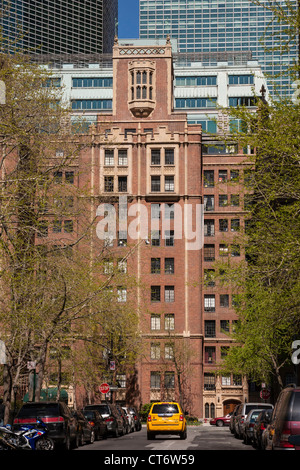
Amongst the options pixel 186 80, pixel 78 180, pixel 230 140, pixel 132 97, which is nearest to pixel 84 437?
pixel 230 140

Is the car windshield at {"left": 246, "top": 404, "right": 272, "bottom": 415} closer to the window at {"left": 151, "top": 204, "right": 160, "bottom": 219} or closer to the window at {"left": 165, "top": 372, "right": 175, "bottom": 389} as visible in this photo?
the window at {"left": 165, "top": 372, "right": 175, "bottom": 389}

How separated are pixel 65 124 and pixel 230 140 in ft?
25.3

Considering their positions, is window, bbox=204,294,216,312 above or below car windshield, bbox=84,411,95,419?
above

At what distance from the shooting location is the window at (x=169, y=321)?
251 feet

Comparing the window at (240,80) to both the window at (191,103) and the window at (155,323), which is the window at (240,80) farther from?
the window at (155,323)

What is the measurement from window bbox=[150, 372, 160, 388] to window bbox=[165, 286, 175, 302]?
7514 millimetres

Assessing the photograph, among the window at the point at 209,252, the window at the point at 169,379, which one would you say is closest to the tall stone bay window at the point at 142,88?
the window at the point at 209,252

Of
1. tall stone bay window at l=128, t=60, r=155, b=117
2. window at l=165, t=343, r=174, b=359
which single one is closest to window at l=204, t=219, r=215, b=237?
tall stone bay window at l=128, t=60, r=155, b=117

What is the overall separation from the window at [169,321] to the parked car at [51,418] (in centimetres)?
5085

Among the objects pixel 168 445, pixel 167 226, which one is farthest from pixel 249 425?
pixel 167 226

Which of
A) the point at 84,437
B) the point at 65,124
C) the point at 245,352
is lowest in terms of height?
the point at 84,437

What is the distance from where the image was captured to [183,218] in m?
78.2

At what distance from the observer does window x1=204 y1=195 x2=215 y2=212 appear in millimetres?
88000

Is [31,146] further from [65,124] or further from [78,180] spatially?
[78,180]
